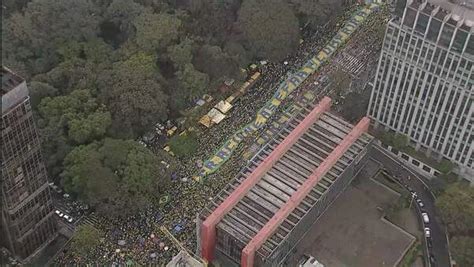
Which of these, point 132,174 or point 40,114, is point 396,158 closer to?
point 132,174

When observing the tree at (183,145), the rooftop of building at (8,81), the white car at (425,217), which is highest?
the rooftop of building at (8,81)

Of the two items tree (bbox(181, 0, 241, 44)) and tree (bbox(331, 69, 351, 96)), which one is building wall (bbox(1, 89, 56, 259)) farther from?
tree (bbox(331, 69, 351, 96))

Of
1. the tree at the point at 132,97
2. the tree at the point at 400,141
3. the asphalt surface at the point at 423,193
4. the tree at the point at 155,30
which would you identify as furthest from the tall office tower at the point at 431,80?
the tree at the point at 155,30

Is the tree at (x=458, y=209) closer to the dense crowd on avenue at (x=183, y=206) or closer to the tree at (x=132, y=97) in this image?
the dense crowd on avenue at (x=183, y=206)

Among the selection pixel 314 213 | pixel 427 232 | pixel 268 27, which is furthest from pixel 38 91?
pixel 427 232

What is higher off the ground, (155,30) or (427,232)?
(155,30)

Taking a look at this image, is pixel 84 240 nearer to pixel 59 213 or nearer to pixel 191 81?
pixel 59 213

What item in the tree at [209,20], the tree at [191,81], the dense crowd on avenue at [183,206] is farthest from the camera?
the tree at [209,20]
